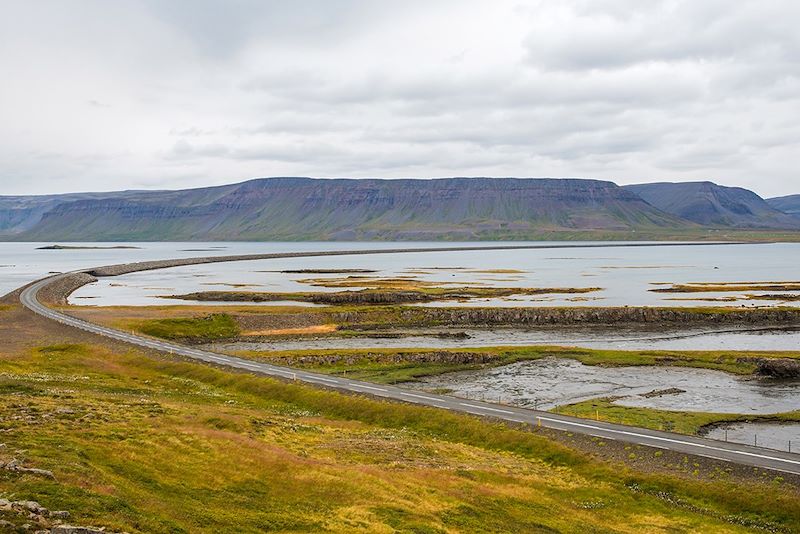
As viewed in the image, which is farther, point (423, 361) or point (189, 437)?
point (423, 361)

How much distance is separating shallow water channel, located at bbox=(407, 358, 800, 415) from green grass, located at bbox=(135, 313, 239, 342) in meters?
46.4

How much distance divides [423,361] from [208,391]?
28.8 meters

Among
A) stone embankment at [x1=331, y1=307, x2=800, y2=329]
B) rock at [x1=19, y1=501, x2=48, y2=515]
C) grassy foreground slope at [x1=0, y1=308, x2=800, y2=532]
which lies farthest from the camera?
stone embankment at [x1=331, y1=307, x2=800, y2=329]

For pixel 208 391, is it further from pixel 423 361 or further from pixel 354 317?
pixel 354 317

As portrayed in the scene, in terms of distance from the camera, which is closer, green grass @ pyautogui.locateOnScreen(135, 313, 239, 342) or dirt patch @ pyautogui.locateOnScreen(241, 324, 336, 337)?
green grass @ pyautogui.locateOnScreen(135, 313, 239, 342)

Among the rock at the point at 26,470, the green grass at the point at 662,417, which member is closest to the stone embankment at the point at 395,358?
the green grass at the point at 662,417

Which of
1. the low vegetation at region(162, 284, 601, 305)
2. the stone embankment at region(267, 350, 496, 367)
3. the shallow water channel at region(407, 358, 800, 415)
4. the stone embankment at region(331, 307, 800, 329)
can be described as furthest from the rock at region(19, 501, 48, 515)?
the low vegetation at region(162, 284, 601, 305)

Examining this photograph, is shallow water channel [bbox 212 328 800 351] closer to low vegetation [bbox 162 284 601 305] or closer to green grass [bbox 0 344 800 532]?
low vegetation [bbox 162 284 601 305]

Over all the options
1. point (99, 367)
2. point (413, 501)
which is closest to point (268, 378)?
point (99, 367)

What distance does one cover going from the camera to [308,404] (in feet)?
194

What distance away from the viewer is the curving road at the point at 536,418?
43.2 meters

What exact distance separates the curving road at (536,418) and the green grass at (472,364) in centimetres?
657

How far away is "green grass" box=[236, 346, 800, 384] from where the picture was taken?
78800 mm

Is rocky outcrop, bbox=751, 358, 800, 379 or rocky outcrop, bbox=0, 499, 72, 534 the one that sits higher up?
rocky outcrop, bbox=0, 499, 72, 534
